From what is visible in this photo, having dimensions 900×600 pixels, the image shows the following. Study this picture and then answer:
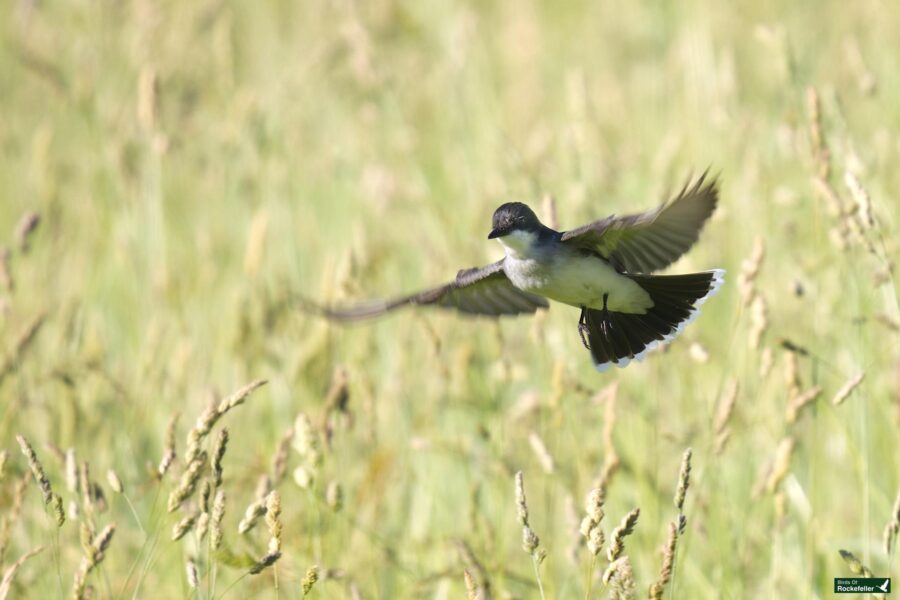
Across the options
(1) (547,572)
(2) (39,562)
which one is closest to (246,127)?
(2) (39,562)

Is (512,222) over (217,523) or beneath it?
over

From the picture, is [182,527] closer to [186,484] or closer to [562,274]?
[186,484]

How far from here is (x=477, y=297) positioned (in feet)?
12.5

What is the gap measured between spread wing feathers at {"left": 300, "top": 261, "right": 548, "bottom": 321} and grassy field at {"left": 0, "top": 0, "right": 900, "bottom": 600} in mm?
140

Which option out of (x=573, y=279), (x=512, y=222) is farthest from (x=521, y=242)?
(x=573, y=279)

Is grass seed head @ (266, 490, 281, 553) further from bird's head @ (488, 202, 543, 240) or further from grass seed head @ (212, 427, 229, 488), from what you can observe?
bird's head @ (488, 202, 543, 240)

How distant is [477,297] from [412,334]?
1024 mm

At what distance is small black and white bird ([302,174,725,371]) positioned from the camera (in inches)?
130

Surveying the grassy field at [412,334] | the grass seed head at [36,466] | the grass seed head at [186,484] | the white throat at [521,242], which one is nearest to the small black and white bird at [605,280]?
the white throat at [521,242]

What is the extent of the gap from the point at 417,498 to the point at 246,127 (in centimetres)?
208

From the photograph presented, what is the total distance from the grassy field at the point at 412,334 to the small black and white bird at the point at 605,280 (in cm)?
12

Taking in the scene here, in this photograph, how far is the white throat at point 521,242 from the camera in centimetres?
332

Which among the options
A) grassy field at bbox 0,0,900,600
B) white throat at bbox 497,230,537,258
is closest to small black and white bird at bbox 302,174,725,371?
white throat at bbox 497,230,537,258

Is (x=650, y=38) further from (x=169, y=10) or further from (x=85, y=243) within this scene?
(x=85, y=243)
